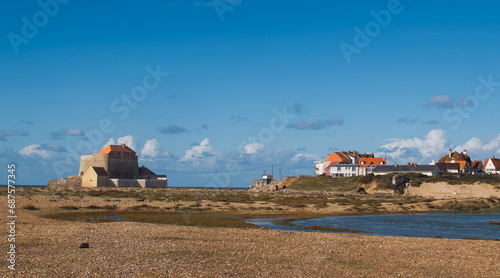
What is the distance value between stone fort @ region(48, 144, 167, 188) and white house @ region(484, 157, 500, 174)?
88.1 meters

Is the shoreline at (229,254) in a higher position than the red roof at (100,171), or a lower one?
lower

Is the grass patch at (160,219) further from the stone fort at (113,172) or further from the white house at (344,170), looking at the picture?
the white house at (344,170)

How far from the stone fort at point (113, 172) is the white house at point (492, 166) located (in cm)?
8809

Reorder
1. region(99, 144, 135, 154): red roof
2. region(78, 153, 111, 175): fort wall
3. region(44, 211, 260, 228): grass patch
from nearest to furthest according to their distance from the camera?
1. region(44, 211, 260, 228): grass patch
2. region(78, 153, 111, 175): fort wall
3. region(99, 144, 135, 154): red roof

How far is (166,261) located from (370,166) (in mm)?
109617

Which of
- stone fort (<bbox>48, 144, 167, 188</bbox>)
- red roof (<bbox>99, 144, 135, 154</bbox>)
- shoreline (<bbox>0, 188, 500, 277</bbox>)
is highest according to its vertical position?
red roof (<bbox>99, 144, 135, 154</bbox>)

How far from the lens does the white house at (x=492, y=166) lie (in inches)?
4707

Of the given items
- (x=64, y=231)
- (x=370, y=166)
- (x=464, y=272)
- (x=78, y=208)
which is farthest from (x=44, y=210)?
(x=370, y=166)

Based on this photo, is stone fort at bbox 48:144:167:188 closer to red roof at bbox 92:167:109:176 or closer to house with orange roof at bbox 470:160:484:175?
red roof at bbox 92:167:109:176

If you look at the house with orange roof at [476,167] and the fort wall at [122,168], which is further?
the house with orange roof at [476,167]

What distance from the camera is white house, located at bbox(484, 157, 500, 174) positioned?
119562 millimetres

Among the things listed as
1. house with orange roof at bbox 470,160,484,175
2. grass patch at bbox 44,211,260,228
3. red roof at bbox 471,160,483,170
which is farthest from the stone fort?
red roof at bbox 471,160,483,170

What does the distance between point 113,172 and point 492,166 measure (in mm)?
100609

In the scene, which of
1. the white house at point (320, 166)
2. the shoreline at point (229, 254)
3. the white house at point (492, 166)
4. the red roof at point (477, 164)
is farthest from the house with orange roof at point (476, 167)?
the shoreline at point (229, 254)
